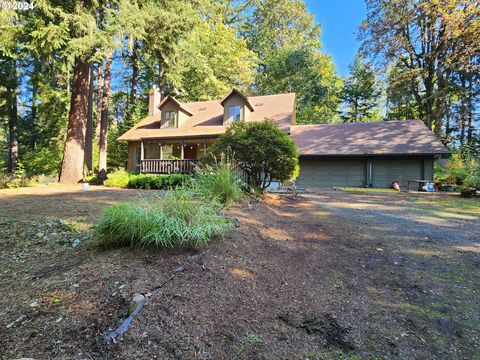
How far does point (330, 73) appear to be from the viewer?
28.9 meters

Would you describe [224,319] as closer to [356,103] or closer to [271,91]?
[271,91]

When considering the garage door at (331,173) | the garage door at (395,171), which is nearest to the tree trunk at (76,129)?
the garage door at (331,173)

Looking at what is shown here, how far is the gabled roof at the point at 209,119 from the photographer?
16.0m

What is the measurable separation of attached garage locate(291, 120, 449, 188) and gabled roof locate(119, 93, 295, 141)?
101 inches

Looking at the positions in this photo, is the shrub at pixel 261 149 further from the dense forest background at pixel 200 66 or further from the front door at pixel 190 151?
the front door at pixel 190 151

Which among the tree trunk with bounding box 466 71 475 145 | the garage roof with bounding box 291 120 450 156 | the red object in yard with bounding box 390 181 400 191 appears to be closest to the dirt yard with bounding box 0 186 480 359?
the red object in yard with bounding box 390 181 400 191

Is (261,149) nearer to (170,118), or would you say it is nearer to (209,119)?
(209,119)

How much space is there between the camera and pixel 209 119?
17.3 meters

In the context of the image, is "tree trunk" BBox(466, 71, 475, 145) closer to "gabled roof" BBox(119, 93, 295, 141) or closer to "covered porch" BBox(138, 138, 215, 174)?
"gabled roof" BBox(119, 93, 295, 141)

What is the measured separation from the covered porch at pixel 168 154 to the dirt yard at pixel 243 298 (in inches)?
448

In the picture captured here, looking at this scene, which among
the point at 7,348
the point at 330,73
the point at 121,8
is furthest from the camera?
the point at 330,73

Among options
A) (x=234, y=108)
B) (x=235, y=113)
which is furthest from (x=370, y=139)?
(x=234, y=108)

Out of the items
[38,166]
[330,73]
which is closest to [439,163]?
[330,73]

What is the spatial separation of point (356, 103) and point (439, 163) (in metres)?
12.6
